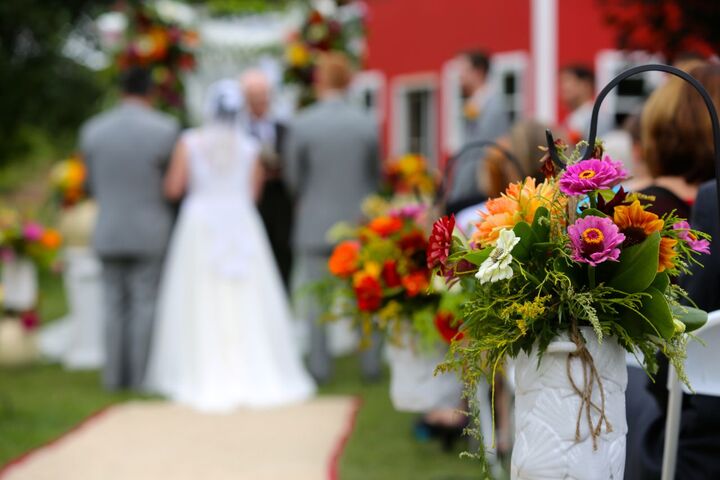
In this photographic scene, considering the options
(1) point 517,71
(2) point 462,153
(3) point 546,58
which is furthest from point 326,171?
(1) point 517,71

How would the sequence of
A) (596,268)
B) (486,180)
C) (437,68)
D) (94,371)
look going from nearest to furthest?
(596,268) → (486,180) → (94,371) → (437,68)

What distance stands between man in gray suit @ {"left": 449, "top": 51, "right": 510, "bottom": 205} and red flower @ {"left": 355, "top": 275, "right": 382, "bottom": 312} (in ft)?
8.31

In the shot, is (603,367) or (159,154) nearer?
(603,367)

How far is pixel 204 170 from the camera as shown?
6.91m

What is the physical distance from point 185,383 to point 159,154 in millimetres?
1532

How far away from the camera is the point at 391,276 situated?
3.69 metres

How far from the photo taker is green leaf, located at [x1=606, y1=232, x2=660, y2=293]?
6.94ft

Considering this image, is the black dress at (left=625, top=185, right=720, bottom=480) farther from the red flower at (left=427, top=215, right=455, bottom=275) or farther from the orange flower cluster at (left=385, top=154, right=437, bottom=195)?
the orange flower cluster at (left=385, top=154, right=437, bottom=195)

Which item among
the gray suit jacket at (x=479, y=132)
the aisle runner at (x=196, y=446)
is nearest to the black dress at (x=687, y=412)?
the aisle runner at (x=196, y=446)

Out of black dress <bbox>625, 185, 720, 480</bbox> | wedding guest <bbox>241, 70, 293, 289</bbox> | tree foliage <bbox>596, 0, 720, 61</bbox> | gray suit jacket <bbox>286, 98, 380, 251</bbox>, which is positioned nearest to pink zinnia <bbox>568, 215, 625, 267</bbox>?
black dress <bbox>625, 185, 720, 480</bbox>

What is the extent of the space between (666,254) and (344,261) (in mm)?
1702

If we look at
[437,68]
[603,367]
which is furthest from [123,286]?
[437,68]

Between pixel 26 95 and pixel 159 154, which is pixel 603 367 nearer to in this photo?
pixel 159 154

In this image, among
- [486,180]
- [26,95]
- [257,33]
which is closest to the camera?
[486,180]
